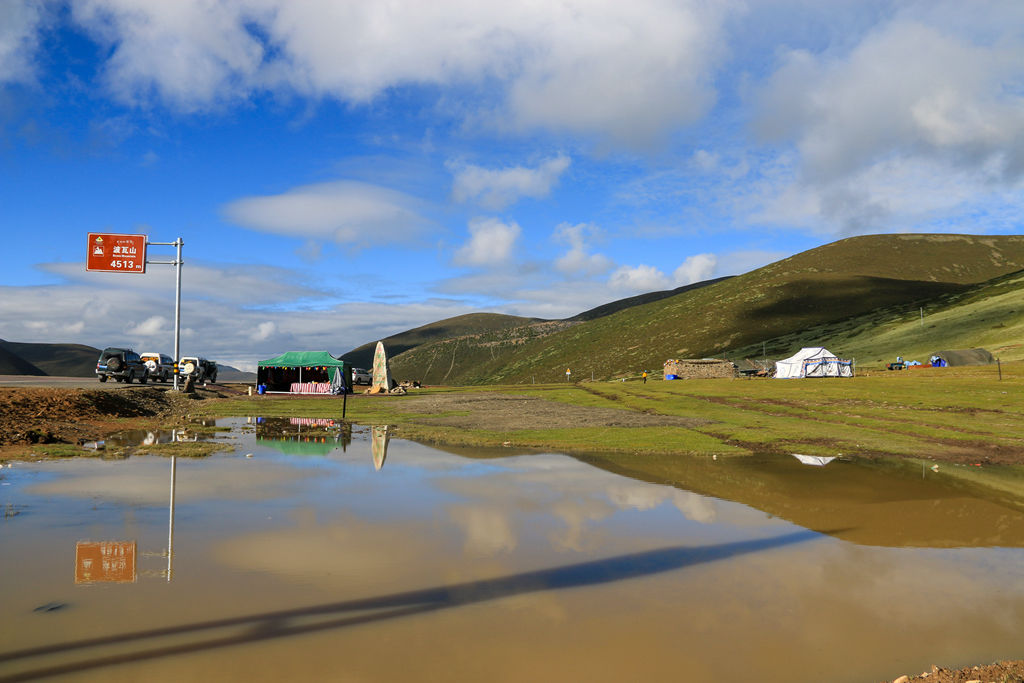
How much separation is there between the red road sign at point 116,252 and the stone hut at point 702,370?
7832cm

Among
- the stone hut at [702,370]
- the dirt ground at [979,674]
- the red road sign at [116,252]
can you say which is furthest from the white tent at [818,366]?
the dirt ground at [979,674]

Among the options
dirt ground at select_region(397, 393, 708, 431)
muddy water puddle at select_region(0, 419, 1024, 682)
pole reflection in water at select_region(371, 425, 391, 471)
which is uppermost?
dirt ground at select_region(397, 393, 708, 431)

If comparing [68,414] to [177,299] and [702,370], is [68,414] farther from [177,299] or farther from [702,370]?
Result: [702,370]

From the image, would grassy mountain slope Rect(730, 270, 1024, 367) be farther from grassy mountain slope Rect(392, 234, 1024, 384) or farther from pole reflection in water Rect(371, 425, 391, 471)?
pole reflection in water Rect(371, 425, 391, 471)

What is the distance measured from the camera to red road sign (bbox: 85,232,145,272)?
40.1 m

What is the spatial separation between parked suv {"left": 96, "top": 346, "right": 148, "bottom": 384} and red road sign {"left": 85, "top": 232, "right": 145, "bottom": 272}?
10.5m

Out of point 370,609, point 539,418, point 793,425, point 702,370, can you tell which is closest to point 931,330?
point 702,370

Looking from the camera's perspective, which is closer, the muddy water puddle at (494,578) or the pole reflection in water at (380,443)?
the muddy water puddle at (494,578)

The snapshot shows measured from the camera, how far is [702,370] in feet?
321

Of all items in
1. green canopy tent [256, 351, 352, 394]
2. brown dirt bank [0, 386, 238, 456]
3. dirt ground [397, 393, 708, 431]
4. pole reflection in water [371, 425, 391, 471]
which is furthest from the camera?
green canopy tent [256, 351, 352, 394]

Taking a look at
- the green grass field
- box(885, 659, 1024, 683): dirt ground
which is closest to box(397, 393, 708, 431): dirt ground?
the green grass field

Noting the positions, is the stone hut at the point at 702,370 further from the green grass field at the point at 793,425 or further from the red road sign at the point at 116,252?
the red road sign at the point at 116,252

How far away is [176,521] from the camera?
10.7 metres

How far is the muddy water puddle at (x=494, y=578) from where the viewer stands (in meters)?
6.07
